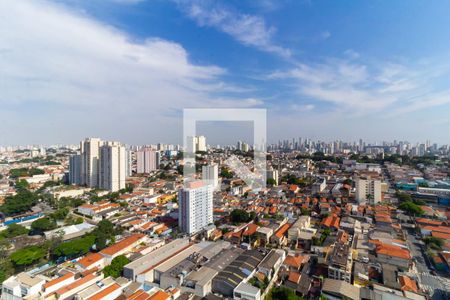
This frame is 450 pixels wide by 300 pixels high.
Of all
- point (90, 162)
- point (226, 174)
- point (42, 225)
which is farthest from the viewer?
point (226, 174)

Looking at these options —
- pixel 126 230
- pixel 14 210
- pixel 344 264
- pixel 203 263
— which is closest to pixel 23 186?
pixel 14 210

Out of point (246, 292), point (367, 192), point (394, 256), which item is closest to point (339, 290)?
point (246, 292)

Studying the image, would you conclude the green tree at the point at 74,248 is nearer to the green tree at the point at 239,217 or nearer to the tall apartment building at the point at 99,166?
the green tree at the point at 239,217

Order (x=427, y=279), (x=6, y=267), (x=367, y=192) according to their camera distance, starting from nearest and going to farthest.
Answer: (x=427, y=279) < (x=6, y=267) < (x=367, y=192)

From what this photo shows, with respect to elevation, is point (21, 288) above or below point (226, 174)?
below

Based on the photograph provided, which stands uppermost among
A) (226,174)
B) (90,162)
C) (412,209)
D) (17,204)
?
(90,162)

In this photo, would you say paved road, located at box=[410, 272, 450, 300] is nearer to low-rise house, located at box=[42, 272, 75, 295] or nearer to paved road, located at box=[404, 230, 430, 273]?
paved road, located at box=[404, 230, 430, 273]

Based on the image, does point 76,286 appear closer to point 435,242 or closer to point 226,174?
point 435,242

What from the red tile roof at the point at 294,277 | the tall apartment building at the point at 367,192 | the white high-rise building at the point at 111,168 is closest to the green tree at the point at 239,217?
the red tile roof at the point at 294,277

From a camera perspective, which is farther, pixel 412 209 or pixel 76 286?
pixel 412 209

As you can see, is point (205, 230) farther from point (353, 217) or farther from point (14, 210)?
point (14, 210)
